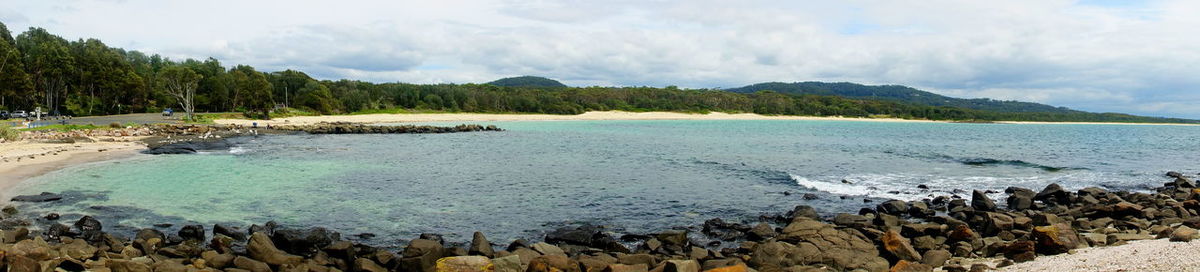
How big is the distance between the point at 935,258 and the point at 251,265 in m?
11.0

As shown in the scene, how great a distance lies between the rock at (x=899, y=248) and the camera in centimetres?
1098

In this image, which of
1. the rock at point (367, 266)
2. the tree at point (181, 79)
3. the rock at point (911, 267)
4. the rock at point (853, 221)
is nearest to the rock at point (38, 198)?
the rock at point (367, 266)

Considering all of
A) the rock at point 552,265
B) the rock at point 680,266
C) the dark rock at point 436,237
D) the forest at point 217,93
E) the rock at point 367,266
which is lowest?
the dark rock at point 436,237

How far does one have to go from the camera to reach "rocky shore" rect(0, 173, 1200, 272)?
32.1ft

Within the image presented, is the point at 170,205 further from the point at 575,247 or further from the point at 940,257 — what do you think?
the point at 940,257

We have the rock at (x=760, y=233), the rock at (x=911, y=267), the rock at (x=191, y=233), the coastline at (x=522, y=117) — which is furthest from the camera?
the coastline at (x=522, y=117)

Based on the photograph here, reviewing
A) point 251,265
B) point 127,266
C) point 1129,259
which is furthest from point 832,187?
point 127,266

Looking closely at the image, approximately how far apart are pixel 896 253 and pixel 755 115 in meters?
151

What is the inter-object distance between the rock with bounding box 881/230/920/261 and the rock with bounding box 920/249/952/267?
0.14 metres

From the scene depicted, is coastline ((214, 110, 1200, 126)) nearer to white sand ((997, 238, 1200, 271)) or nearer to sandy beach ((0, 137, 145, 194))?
sandy beach ((0, 137, 145, 194))

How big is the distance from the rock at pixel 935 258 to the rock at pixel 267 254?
10353 millimetres

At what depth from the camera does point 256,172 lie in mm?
25297

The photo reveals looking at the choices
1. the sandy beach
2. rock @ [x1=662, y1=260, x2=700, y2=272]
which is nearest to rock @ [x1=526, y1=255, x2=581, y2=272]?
rock @ [x1=662, y1=260, x2=700, y2=272]

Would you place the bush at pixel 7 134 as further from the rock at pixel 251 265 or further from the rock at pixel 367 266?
the rock at pixel 367 266
